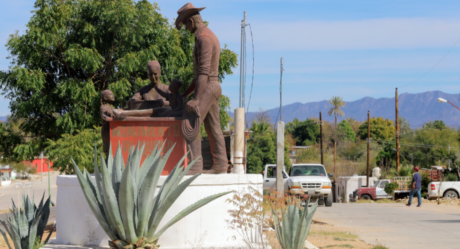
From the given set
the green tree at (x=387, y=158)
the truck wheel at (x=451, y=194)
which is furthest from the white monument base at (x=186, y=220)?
the green tree at (x=387, y=158)

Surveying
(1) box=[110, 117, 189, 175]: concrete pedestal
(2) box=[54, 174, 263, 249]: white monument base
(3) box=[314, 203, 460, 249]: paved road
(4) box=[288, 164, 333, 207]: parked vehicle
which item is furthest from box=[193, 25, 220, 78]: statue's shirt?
(4) box=[288, 164, 333, 207]: parked vehicle

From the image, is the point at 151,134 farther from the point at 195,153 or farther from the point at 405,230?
the point at 405,230

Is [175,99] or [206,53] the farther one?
[175,99]

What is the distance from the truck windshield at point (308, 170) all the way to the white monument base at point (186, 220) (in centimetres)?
1358

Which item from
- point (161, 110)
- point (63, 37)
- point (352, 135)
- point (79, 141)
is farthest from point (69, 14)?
point (352, 135)

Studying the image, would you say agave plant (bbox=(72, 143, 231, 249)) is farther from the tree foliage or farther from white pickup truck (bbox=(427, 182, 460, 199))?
the tree foliage

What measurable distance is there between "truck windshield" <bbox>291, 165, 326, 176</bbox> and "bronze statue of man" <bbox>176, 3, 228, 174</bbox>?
1320cm

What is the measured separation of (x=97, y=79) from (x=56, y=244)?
12433mm

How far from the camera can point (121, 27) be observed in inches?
648

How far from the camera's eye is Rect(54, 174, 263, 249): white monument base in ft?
19.9

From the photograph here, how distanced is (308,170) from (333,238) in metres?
10.6

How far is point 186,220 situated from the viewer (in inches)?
240

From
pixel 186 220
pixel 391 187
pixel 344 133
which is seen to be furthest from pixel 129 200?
pixel 344 133

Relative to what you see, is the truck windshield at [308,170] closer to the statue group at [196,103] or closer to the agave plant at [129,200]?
the statue group at [196,103]
